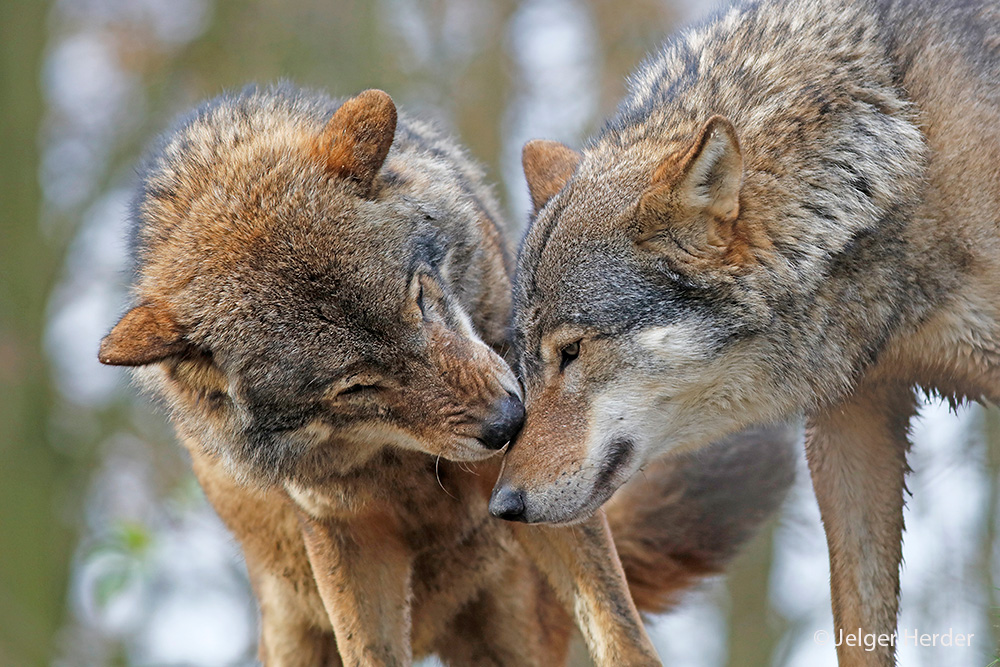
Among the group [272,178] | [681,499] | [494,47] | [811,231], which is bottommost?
[681,499]

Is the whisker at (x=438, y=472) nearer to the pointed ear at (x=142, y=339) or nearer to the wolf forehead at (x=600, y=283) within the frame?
the wolf forehead at (x=600, y=283)

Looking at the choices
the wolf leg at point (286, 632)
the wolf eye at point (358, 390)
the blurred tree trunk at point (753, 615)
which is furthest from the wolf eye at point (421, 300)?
the blurred tree trunk at point (753, 615)

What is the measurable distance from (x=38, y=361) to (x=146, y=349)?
8.08 meters

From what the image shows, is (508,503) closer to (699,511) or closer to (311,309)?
(311,309)

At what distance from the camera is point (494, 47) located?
12094 mm

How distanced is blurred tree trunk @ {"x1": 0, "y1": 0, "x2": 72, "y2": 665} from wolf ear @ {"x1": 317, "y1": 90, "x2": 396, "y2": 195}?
7631mm

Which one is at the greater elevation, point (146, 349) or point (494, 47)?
point (494, 47)

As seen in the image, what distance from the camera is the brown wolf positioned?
12.9 feet

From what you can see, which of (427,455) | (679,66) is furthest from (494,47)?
(427,455)

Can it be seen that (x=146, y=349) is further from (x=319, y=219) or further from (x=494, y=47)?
(x=494, y=47)

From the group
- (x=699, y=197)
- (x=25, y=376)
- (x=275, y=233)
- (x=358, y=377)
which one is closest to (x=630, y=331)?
(x=699, y=197)

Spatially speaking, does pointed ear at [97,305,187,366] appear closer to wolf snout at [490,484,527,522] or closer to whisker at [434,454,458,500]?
whisker at [434,454,458,500]

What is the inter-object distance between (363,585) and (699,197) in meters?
2.27

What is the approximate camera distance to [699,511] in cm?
563
